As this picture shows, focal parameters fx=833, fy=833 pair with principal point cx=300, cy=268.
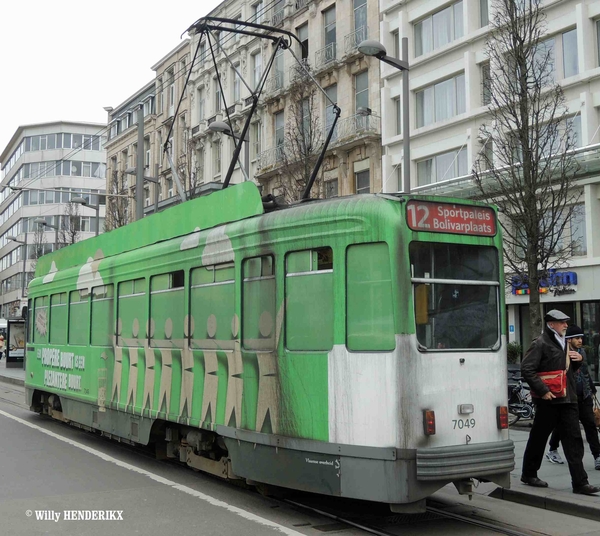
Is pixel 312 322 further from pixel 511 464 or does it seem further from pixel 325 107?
pixel 325 107

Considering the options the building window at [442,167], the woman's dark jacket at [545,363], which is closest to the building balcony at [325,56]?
the building window at [442,167]

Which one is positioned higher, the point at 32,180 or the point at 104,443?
the point at 32,180

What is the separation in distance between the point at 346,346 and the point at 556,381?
2.71 m

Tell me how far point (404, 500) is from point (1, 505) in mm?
3962

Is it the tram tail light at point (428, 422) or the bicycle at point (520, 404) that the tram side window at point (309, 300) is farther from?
the bicycle at point (520, 404)

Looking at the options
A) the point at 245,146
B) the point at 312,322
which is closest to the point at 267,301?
the point at 312,322

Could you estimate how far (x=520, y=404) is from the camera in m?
14.5

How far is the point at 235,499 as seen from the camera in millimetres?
8281

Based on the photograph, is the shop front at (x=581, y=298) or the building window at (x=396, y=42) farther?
the building window at (x=396, y=42)

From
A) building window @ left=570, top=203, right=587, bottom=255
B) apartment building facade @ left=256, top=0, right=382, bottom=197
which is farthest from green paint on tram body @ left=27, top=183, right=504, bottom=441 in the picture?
apartment building facade @ left=256, top=0, right=382, bottom=197

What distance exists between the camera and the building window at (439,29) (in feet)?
86.6

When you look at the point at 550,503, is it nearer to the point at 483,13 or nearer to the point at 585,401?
the point at 585,401

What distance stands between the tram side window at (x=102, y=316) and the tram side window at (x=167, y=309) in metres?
1.60

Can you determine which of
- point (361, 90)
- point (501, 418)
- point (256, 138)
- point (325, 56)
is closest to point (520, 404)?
point (501, 418)
